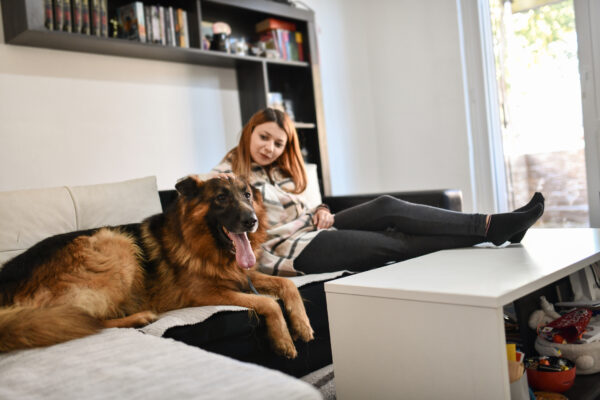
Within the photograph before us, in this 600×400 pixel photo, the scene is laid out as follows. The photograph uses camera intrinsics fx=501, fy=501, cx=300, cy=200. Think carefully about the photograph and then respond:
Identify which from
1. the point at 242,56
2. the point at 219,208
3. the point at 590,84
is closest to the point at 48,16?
the point at 242,56

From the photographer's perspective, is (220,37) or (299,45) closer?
(220,37)

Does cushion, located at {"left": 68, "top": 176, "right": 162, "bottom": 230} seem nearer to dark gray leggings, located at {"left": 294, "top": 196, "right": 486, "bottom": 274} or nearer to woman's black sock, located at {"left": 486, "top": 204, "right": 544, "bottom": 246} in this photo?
dark gray leggings, located at {"left": 294, "top": 196, "right": 486, "bottom": 274}

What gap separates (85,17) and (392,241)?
5.98ft

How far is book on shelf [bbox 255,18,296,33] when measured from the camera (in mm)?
3346

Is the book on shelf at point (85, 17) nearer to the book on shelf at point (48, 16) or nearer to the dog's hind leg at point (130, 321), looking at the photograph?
the book on shelf at point (48, 16)

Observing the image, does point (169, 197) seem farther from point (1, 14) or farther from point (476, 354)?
point (476, 354)

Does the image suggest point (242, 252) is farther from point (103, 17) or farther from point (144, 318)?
point (103, 17)

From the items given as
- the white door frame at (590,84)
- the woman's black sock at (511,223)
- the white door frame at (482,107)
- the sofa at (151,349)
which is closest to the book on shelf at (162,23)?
the sofa at (151,349)

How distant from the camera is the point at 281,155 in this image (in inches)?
98.0

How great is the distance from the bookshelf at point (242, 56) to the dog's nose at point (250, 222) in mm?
1448

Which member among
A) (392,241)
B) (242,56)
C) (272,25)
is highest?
(272,25)

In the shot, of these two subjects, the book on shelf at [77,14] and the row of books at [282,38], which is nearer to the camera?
the book on shelf at [77,14]

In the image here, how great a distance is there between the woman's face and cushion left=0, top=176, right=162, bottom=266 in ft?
1.61

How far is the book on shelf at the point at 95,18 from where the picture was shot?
248 centimetres
